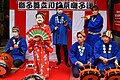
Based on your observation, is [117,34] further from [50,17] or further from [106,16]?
[50,17]

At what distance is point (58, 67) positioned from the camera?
7.62 meters

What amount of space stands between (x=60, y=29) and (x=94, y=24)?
0.90 metres

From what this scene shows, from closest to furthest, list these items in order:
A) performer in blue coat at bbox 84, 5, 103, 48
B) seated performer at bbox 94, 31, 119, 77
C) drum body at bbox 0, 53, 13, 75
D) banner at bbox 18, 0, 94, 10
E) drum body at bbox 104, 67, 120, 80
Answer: drum body at bbox 104, 67, 120, 80, seated performer at bbox 94, 31, 119, 77, drum body at bbox 0, 53, 13, 75, performer in blue coat at bbox 84, 5, 103, 48, banner at bbox 18, 0, 94, 10

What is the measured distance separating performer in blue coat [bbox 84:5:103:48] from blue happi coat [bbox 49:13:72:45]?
51cm

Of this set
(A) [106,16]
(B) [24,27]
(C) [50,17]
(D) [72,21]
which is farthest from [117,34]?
(B) [24,27]

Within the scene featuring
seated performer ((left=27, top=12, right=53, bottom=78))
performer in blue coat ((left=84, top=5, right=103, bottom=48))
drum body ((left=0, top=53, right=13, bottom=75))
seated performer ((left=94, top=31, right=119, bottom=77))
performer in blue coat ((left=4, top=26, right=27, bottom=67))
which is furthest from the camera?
performer in blue coat ((left=4, top=26, right=27, bottom=67))

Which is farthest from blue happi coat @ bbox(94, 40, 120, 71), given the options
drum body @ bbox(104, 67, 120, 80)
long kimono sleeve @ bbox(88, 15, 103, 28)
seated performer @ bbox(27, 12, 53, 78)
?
long kimono sleeve @ bbox(88, 15, 103, 28)

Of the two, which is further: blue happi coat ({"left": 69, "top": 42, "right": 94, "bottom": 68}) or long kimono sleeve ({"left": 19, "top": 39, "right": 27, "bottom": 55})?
long kimono sleeve ({"left": 19, "top": 39, "right": 27, "bottom": 55})

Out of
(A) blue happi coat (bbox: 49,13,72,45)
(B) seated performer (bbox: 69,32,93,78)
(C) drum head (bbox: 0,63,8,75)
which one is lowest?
(C) drum head (bbox: 0,63,8,75)

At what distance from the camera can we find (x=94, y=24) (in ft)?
24.9

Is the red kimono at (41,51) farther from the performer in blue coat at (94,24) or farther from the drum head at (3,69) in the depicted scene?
the performer in blue coat at (94,24)

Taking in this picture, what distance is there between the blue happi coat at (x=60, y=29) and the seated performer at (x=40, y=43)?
1.46m

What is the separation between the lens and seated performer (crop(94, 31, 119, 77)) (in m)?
6.34

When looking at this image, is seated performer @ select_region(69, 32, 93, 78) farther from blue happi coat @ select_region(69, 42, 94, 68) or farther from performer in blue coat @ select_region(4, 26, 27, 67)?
performer in blue coat @ select_region(4, 26, 27, 67)
